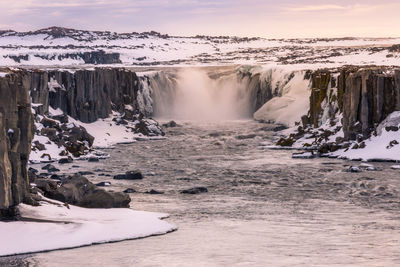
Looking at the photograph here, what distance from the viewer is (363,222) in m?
34.7

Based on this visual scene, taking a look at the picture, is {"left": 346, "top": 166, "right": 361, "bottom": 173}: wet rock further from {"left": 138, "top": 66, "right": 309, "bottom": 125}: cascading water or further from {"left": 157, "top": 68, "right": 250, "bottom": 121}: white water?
{"left": 157, "top": 68, "right": 250, "bottom": 121}: white water

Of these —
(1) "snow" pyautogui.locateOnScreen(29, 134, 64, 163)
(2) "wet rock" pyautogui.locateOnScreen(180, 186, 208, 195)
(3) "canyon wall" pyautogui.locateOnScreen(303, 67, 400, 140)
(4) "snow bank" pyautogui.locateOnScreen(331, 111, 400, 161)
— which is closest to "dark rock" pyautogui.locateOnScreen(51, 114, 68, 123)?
(1) "snow" pyautogui.locateOnScreen(29, 134, 64, 163)

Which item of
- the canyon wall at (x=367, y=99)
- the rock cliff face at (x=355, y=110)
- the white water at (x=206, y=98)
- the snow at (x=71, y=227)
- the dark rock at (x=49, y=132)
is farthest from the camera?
the white water at (x=206, y=98)

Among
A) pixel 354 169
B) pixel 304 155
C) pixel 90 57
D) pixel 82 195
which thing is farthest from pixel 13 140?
pixel 90 57

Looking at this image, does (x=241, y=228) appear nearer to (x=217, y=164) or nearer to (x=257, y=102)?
(x=217, y=164)

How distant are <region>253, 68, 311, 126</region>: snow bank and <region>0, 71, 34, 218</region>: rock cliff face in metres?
52.2

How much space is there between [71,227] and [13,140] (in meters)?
4.26

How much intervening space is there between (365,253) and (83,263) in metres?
9.78

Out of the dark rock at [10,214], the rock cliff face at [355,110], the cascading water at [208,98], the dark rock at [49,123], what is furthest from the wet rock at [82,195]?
the cascading water at [208,98]

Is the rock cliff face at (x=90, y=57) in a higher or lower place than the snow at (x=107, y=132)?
higher

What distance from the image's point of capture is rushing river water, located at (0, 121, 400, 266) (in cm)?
2839

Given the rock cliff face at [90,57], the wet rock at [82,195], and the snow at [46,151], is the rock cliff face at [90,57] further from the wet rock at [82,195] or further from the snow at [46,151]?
the wet rock at [82,195]

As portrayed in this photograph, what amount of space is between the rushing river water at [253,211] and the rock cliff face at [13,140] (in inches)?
139

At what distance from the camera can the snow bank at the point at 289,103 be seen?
86.1m
